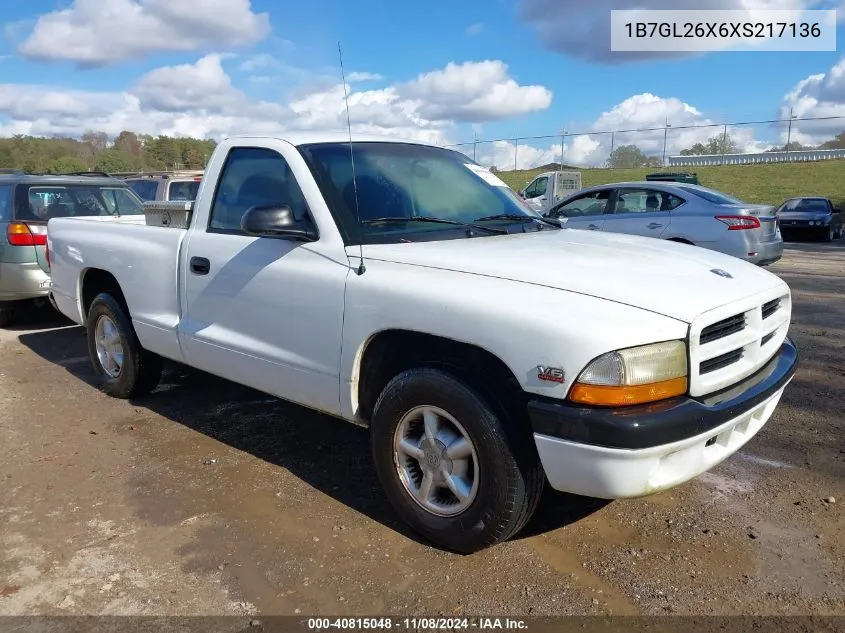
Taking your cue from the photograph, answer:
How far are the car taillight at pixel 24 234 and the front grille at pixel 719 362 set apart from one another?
6.99m

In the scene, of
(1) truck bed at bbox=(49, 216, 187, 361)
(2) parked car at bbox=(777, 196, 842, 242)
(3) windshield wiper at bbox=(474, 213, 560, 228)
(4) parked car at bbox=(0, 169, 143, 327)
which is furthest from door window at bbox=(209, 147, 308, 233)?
(2) parked car at bbox=(777, 196, 842, 242)

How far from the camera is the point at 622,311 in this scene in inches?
96.3

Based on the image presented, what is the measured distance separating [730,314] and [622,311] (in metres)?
0.53

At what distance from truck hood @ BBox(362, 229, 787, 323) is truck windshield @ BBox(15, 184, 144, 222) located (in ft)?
17.6

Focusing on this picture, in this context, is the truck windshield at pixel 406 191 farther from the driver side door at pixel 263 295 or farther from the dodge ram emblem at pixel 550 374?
the dodge ram emblem at pixel 550 374

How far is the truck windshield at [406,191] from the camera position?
11.0 feet

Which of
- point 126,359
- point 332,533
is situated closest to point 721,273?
point 332,533

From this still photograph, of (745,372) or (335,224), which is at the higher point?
(335,224)

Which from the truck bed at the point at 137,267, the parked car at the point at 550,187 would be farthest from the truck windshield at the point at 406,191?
the parked car at the point at 550,187

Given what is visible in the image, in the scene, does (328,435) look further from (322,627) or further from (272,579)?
(322,627)

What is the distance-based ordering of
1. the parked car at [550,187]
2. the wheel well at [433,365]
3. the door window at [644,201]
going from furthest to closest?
the parked car at [550,187], the door window at [644,201], the wheel well at [433,365]

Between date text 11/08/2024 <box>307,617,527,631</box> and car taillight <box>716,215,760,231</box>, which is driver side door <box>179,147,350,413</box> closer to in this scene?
date text 11/08/2024 <box>307,617,527,631</box>

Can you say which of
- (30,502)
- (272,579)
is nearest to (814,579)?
(272,579)

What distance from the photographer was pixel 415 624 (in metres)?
2.50
